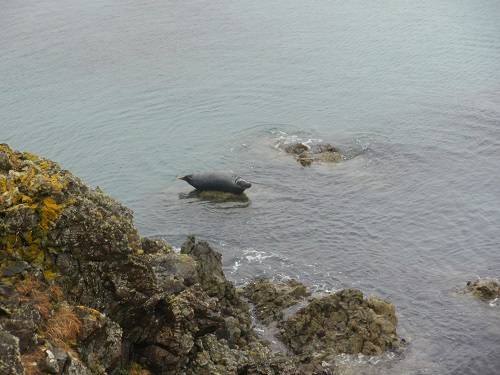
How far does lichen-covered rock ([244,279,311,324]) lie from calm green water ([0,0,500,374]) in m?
1.41

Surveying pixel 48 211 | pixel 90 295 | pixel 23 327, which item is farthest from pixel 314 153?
pixel 23 327

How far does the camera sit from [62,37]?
79.0 meters

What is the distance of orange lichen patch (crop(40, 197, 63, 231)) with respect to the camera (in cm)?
1714

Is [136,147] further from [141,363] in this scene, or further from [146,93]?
[141,363]

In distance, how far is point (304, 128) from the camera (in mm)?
52531

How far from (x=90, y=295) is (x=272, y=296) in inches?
515

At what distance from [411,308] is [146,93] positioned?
39.4 meters

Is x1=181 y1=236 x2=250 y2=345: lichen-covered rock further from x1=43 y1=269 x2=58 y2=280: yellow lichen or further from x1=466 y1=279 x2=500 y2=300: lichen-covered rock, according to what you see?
x1=466 y1=279 x2=500 y2=300: lichen-covered rock

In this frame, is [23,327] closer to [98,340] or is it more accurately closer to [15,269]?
[15,269]

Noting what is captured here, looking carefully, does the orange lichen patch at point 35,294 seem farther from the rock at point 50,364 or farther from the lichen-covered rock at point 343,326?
the lichen-covered rock at point 343,326

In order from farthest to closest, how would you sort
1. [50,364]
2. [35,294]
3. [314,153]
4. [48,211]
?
1. [314,153]
2. [48,211]
3. [35,294]
4. [50,364]

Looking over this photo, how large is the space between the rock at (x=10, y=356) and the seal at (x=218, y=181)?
28.0 meters

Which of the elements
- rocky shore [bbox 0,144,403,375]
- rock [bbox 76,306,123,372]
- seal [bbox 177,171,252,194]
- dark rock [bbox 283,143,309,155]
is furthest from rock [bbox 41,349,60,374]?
dark rock [bbox 283,143,309,155]

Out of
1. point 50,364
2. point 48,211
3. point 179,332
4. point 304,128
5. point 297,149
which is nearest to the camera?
point 50,364
